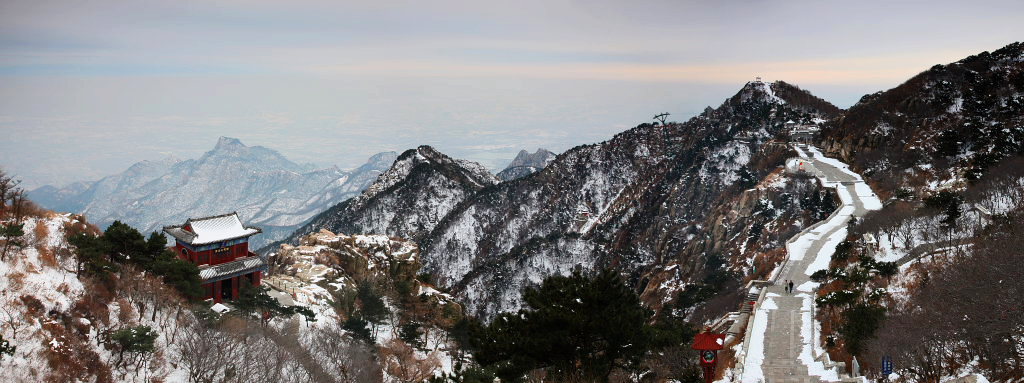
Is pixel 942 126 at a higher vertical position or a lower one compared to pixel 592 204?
higher

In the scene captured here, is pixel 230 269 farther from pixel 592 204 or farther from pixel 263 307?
pixel 592 204

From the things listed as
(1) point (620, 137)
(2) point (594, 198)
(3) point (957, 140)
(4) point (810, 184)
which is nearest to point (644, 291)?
(4) point (810, 184)

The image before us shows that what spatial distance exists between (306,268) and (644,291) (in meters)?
38.3

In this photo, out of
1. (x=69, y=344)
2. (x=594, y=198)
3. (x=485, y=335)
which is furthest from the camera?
(x=594, y=198)

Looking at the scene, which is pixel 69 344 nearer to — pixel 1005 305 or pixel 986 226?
pixel 1005 305

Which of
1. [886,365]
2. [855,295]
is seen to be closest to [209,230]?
[855,295]

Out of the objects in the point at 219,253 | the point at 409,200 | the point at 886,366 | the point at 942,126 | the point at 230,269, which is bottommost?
the point at 409,200

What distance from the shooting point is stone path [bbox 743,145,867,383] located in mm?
25656

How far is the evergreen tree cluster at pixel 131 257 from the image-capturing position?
35156 mm

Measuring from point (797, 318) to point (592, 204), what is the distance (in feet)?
359

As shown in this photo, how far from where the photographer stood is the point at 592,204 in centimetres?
14175

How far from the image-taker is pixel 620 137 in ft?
506

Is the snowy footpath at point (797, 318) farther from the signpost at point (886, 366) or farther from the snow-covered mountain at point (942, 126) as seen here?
the snow-covered mountain at point (942, 126)

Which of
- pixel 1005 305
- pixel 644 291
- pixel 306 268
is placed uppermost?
pixel 1005 305
